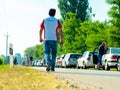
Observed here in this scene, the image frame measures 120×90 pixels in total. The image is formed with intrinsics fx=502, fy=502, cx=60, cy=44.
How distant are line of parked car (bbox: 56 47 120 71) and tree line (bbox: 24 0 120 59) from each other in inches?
224

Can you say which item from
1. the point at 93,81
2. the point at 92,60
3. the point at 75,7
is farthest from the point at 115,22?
the point at 75,7

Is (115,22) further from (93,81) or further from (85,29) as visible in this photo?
(93,81)

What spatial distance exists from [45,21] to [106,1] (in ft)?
118

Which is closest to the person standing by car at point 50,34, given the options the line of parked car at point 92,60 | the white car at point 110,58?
the line of parked car at point 92,60

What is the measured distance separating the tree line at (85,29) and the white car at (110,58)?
17.0 m

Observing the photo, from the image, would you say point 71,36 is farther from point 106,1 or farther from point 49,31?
point 49,31

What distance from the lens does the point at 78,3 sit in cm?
9512

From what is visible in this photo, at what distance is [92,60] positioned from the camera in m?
37.8

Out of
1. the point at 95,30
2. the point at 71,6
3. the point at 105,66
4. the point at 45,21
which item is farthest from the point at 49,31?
the point at 71,6

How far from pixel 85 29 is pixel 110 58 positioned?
3411 centimetres

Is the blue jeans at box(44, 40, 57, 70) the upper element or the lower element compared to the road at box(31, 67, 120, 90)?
upper

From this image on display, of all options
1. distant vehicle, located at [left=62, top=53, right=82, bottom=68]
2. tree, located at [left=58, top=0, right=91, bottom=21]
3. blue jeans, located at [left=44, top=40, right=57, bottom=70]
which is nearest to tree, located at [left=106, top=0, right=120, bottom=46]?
distant vehicle, located at [left=62, top=53, right=82, bottom=68]

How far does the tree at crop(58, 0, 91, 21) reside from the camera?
305 ft

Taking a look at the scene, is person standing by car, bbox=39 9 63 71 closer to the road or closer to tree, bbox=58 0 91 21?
the road
